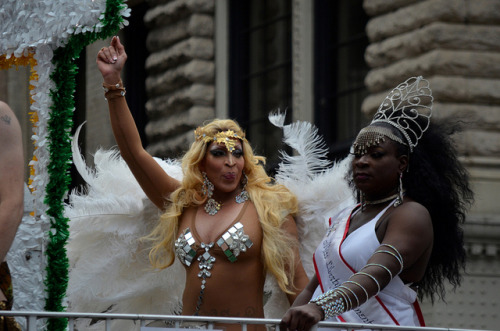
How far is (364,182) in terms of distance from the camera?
16.3 feet

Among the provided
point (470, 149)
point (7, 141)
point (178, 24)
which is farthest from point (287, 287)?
point (178, 24)

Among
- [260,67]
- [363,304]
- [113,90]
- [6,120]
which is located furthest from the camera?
[260,67]

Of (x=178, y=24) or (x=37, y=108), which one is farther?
(x=178, y=24)

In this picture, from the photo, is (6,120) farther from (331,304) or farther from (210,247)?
(210,247)

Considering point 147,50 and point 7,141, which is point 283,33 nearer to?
point 147,50

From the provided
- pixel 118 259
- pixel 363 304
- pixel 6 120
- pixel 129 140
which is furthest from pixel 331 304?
pixel 118 259

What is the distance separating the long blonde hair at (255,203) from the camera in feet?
19.3

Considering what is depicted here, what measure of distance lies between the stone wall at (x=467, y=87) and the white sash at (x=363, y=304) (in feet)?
14.8

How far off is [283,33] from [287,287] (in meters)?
7.12

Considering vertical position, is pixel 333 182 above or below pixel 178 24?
below

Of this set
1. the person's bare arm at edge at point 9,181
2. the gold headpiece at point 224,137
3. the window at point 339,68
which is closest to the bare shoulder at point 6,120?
the person's bare arm at edge at point 9,181

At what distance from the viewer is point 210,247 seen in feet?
19.1

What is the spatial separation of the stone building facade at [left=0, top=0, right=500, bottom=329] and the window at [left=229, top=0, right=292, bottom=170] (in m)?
0.03

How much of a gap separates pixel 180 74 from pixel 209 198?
24.5 ft
